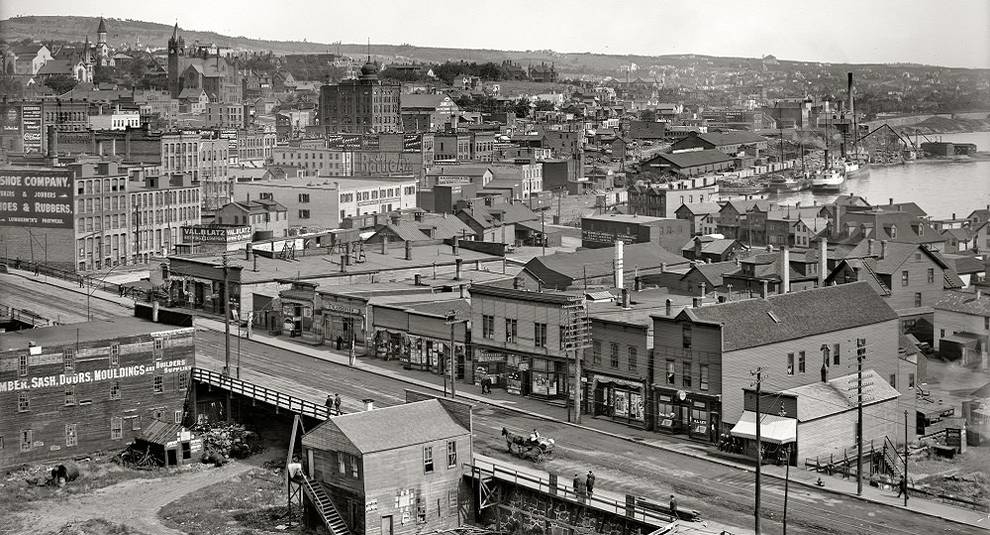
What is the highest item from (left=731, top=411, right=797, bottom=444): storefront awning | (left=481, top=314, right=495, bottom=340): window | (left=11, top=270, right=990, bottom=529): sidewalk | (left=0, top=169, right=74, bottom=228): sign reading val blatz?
(left=0, top=169, right=74, bottom=228): sign reading val blatz

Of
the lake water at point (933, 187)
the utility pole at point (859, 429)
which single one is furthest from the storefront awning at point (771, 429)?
the lake water at point (933, 187)

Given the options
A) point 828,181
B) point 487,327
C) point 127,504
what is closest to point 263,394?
point 127,504

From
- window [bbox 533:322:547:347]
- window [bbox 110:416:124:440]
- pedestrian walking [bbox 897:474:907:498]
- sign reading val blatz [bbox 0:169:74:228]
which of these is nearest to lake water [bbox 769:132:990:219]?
sign reading val blatz [bbox 0:169:74:228]

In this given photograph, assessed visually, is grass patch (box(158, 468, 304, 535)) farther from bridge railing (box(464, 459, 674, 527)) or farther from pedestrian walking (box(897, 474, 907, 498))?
→ pedestrian walking (box(897, 474, 907, 498))

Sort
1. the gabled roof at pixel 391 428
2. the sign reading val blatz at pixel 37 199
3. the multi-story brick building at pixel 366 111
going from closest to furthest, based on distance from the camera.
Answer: the gabled roof at pixel 391 428, the sign reading val blatz at pixel 37 199, the multi-story brick building at pixel 366 111

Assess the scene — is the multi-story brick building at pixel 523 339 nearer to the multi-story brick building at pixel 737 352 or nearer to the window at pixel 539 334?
the window at pixel 539 334
